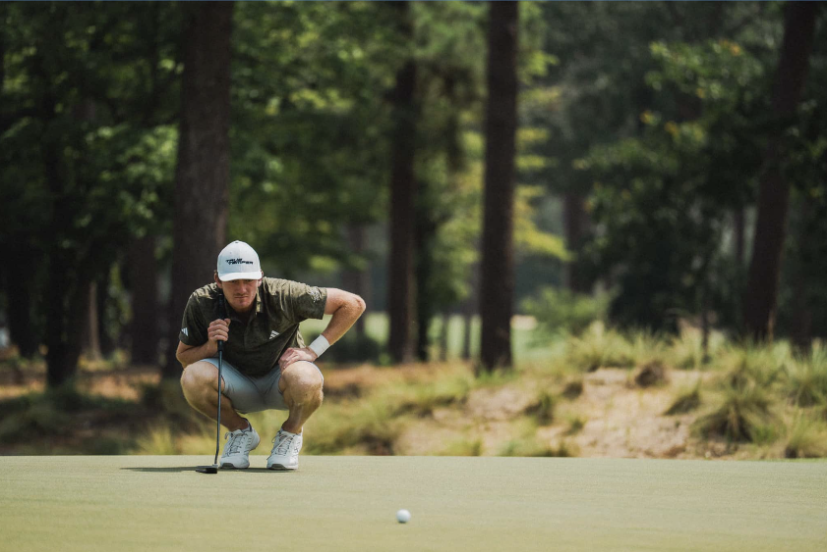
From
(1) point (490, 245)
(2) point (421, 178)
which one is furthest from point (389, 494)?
(2) point (421, 178)

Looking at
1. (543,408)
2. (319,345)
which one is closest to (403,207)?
(543,408)

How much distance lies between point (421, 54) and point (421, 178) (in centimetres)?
591

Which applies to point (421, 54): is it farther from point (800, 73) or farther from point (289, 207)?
point (800, 73)

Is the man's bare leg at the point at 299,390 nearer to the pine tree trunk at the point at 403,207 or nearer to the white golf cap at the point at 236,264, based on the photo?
the white golf cap at the point at 236,264

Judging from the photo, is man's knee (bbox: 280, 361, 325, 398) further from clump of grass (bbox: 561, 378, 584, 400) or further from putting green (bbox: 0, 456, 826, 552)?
clump of grass (bbox: 561, 378, 584, 400)

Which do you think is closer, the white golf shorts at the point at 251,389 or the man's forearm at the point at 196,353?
the man's forearm at the point at 196,353

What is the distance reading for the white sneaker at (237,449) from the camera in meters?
6.59

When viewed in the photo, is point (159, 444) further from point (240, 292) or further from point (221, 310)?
point (240, 292)

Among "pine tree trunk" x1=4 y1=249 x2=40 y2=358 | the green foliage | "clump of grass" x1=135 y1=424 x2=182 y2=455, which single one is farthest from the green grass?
"clump of grass" x1=135 y1=424 x2=182 y2=455

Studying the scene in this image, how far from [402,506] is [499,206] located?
1223 centimetres

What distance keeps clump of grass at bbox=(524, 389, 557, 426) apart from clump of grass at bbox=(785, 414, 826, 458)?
9.50 feet

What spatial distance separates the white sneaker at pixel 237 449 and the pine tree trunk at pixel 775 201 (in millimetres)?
11164

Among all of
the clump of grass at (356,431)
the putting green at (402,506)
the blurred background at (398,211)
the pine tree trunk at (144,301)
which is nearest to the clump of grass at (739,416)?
the blurred background at (398,211)

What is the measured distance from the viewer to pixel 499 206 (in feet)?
→ 56.3
